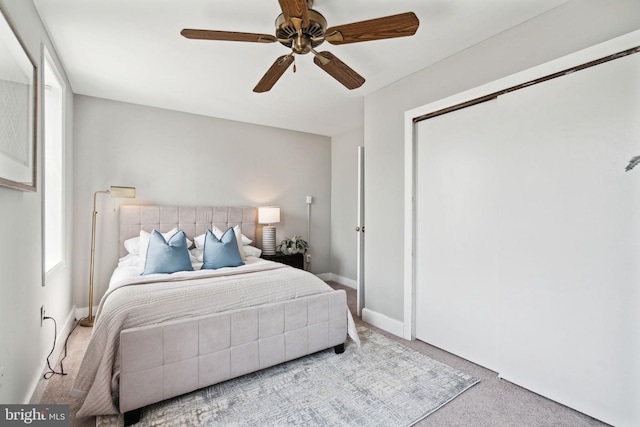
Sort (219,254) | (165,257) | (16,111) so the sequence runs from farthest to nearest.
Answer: (219,254) < (165,257) < (16,111)

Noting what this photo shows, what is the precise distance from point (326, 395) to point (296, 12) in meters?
2.28

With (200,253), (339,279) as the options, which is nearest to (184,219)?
(200,253)

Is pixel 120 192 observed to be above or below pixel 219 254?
above

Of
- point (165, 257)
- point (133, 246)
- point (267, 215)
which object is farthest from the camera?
point (267, 215)

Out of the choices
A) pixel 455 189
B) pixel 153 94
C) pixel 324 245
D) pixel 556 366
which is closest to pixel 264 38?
pixel 455 189

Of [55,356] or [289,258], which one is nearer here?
[55,356]

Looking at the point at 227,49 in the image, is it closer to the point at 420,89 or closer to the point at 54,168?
the point at 420,89

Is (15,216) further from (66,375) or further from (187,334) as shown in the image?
(66,375)

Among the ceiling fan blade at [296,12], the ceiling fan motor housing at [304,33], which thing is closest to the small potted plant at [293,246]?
the ceiling fan motor housing at [304,33]

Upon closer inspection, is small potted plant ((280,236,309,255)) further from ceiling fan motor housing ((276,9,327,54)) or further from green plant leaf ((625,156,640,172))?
green plant leaf ((625,156,640,172))

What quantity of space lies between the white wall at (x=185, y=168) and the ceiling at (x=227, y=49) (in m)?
0.28

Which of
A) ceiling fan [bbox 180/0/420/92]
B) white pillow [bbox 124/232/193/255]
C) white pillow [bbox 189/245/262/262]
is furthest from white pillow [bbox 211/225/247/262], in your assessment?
ceiling fan [bbox 180/0/420/92]

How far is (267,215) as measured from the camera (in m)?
4.32

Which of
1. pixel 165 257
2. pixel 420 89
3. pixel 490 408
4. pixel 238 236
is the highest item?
pixel 420 89
